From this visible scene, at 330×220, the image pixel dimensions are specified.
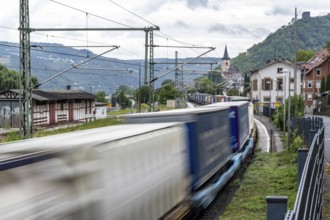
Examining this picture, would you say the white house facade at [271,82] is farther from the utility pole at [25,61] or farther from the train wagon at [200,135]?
the train wagon at [200,135]

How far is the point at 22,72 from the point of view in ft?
62.4

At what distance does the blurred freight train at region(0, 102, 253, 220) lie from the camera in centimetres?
597

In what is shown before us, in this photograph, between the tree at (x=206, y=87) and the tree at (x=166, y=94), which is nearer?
the tree at (x=166, y=94)

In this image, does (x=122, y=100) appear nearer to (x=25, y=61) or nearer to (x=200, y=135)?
(x=25, y=61)

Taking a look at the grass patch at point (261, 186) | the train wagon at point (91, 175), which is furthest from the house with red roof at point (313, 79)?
the train wagon at point (91, 175)

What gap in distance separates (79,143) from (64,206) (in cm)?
103

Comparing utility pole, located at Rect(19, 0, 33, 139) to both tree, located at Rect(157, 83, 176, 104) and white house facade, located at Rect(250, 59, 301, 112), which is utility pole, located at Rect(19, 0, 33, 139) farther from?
white house facade, located at Rect(250, 59, 301, 112)

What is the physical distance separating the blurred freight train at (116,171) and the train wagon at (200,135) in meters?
0.02

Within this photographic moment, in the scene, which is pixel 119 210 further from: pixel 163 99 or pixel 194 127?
pixel 163 99

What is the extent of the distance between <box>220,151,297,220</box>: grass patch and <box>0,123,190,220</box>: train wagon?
17.3ft

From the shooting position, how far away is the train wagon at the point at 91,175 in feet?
19.2

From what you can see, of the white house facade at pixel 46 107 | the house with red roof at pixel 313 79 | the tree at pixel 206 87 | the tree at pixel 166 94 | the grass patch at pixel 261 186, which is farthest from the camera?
the tree at pixel 206 87

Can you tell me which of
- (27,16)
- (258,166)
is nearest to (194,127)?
(27,16)

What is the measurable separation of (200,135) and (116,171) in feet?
20.8
